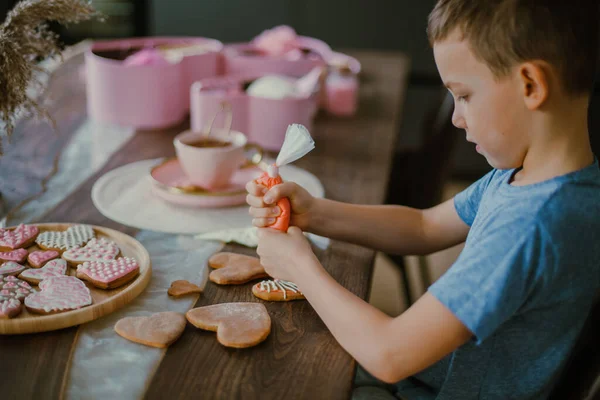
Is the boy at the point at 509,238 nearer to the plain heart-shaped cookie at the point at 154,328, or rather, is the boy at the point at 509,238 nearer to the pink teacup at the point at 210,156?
the plain heart-shaped cookie at the point at 154,328

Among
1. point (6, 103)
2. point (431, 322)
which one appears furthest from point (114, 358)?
point (6, 103)

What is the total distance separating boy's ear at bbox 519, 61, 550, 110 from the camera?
908mm

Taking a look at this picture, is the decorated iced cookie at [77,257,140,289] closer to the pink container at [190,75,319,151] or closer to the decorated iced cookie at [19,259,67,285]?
the decorated iced cookie at [19,259,67,285]

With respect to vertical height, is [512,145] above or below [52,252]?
above

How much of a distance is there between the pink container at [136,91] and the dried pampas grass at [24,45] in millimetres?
460

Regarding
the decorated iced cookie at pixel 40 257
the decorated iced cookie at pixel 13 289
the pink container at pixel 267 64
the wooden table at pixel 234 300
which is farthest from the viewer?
the pink container at pixel 267 64

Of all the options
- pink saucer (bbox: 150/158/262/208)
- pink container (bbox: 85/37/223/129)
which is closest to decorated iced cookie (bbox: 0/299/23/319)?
pink saucer (bbox: 150/158/262/208)

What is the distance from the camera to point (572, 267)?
93 cm

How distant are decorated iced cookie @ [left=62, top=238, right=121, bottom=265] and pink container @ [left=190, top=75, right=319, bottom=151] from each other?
0.66 m

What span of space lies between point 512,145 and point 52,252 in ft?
2.45

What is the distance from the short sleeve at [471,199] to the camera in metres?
1.21

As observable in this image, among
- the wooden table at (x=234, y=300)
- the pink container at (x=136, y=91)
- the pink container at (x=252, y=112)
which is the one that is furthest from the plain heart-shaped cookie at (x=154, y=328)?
the pink container at (x=136, y=91)

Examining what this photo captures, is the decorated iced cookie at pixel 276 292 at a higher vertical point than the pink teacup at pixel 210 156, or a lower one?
lower

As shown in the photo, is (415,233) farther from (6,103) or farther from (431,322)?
(6,103)
